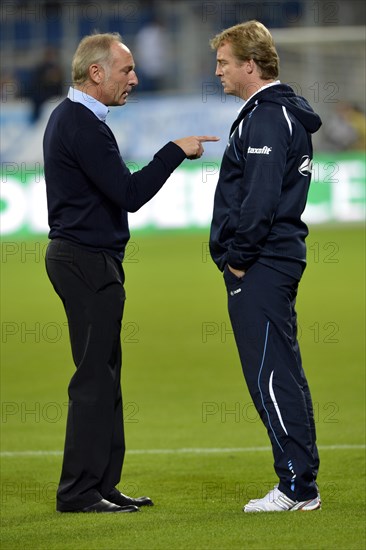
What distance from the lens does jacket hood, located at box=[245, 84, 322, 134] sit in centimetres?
523

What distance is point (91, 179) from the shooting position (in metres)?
5.47

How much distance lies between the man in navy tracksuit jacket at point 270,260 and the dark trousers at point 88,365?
0.62 metres

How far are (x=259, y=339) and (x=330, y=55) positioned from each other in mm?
17607

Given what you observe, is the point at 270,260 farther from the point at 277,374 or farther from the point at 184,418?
the point at 184,418

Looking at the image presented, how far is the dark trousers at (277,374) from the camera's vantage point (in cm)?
525

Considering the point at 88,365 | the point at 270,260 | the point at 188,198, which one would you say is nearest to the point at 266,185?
the point at 270,260

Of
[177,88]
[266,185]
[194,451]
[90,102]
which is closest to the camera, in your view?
[266,185]

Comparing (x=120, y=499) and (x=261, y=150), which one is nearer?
(x=261, y=150)

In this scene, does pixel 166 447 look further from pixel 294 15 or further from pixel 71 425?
pixel 294 15

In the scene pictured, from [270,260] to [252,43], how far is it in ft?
3.25

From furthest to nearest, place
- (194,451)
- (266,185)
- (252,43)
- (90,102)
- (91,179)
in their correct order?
(194,451), (90,102), (91,179), (252,43), (266,185)

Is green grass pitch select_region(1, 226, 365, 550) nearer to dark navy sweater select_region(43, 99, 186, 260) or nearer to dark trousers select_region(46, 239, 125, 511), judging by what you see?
dark trousers select_region(46, 239, 125, 511)

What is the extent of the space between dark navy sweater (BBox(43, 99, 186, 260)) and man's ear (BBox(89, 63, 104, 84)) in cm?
14

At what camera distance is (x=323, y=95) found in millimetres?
23188
